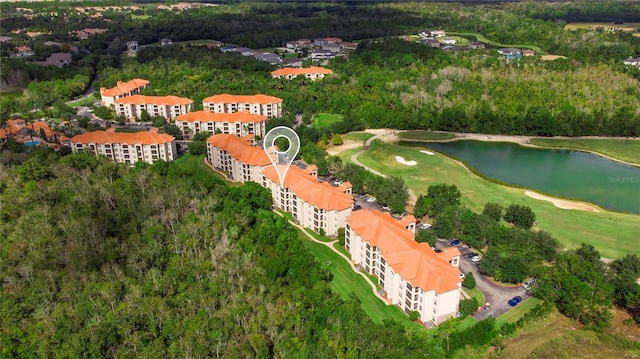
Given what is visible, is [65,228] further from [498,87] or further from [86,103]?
[498,87]

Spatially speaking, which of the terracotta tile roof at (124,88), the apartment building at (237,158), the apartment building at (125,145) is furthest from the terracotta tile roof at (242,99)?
the apartment building at (125,145)

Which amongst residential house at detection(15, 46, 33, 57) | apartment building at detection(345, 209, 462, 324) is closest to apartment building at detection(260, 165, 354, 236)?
apartment building at detection(345, 209, 462, 324)

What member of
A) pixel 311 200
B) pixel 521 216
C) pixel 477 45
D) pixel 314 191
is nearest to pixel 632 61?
pixel 477 45

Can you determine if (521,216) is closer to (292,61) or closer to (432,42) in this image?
(292,61)

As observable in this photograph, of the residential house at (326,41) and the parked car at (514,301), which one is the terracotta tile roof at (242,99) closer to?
the parked car at (514,301)

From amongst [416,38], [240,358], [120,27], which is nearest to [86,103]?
[120,27]

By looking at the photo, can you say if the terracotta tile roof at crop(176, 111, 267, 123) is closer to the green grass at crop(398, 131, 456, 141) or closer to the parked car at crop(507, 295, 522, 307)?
the green grass at crop(398, 131, 456, 141)
